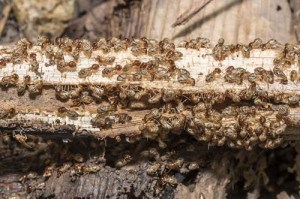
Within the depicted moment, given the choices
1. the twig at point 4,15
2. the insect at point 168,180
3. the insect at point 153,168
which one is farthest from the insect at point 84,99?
the twig at point 4,15

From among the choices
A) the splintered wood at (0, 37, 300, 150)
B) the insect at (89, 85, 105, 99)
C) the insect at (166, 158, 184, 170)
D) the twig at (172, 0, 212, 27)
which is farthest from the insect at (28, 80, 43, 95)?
the twig at (172, 0, 212, 27)

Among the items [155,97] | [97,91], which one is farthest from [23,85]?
[155,97]

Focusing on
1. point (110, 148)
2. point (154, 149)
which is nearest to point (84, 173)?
point (110, 148)

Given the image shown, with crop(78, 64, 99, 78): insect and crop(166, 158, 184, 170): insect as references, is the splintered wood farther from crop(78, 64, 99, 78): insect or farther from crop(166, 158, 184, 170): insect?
crop(166, 158, 184, 170): insect

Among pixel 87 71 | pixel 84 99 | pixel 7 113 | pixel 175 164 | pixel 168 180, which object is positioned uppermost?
pixel 87 71

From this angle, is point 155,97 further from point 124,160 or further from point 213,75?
point 124,160
